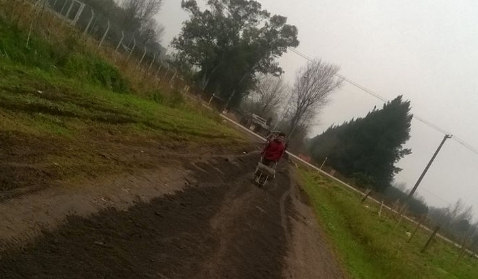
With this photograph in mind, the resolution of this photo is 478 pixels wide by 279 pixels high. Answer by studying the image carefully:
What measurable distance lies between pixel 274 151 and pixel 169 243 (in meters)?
10.7

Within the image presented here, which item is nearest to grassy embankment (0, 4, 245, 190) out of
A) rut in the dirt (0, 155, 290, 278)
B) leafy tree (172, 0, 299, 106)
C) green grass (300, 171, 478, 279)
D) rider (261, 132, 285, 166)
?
rut in the dirt (0, 155, 290, 278)

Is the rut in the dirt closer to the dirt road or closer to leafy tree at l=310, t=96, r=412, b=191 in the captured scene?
the dirt road

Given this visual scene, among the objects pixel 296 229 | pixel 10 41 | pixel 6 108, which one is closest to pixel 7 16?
pixel 10 41

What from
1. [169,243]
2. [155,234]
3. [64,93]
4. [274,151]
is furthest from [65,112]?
[274,151]

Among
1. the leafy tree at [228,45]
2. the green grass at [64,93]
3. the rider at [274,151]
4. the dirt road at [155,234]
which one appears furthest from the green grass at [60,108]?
the leafy tree at [228,45]

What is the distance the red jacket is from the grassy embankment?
2.29m

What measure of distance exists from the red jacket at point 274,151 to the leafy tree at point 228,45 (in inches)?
1507

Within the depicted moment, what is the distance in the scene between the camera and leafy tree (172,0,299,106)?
55.6 meters

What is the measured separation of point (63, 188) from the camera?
259 inches

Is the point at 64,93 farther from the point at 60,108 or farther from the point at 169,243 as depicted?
the point at 169,243

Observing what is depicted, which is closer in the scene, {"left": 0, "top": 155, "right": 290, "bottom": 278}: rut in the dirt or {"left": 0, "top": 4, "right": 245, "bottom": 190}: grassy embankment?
{"left": 0, "top": 155, "right": 290, "bottom": 278}: rut in the dirt

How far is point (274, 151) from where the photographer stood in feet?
57.0

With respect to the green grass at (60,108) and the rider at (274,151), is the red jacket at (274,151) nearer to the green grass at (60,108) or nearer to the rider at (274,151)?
the rider at (274,151)

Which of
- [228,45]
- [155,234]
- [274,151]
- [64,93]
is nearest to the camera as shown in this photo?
[155,234]
